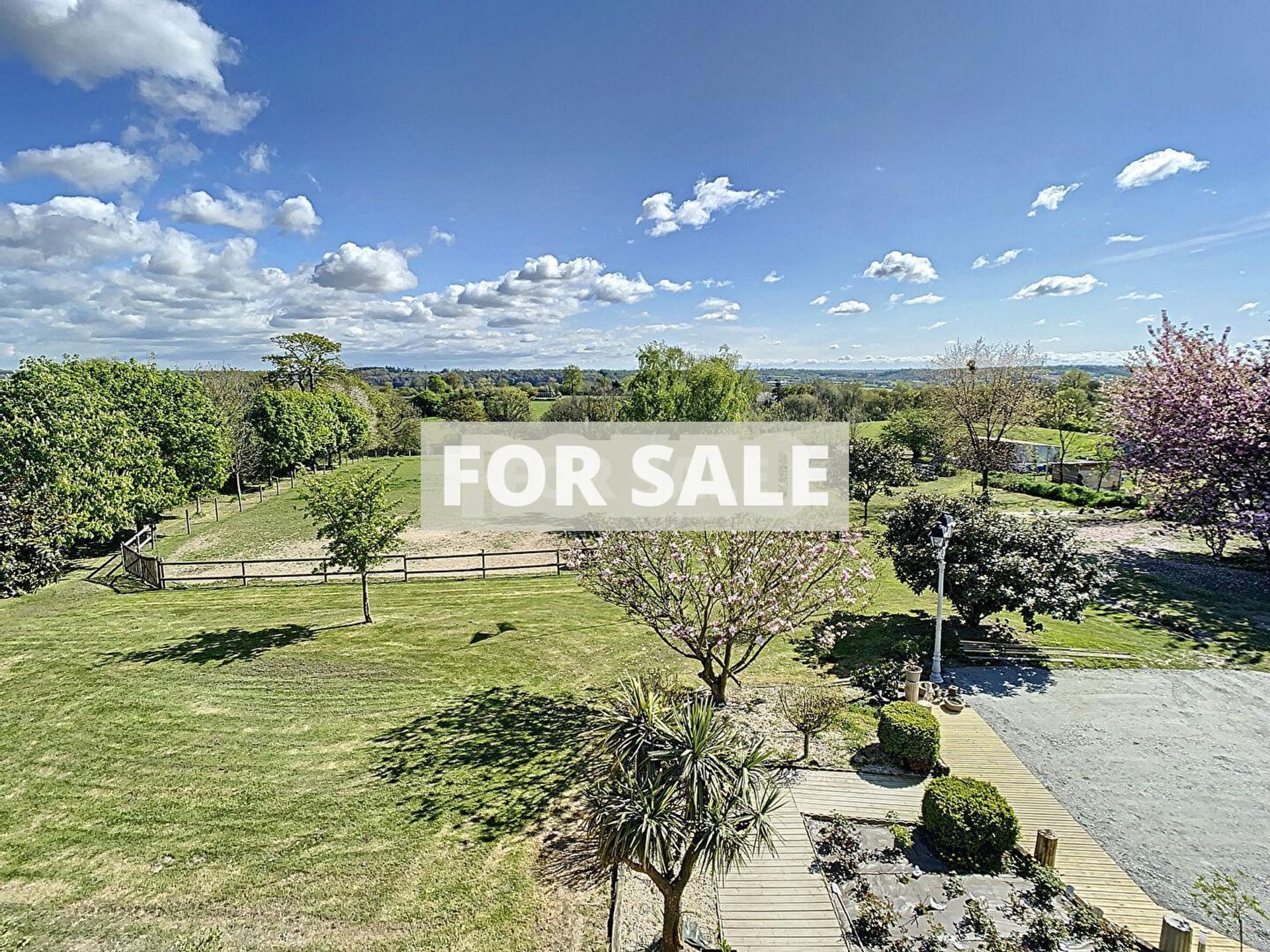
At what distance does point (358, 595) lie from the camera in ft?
64.2

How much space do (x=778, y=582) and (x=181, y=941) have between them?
9208mm

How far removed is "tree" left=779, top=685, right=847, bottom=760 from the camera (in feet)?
33.4

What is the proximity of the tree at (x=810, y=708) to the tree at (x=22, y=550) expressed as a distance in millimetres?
15936

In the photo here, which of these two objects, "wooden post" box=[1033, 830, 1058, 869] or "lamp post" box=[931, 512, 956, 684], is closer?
"wooden post" box=[1033, 830, 1058, 869]

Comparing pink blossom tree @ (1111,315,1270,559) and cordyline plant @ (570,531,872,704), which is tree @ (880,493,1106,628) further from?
pink blossom tree @ (1111,315,1270,559)

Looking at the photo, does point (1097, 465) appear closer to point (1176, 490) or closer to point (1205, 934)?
point (1176, 490)

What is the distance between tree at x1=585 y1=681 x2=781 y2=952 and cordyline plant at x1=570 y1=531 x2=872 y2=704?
3.44m

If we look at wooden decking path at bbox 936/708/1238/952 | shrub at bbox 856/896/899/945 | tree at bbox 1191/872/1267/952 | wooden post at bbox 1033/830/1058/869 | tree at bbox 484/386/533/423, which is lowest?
tree at bbox 1191/872/1267/952

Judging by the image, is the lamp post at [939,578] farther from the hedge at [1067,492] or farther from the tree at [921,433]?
the tree at [921,433]

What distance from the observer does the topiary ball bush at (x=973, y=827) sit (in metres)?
7.54

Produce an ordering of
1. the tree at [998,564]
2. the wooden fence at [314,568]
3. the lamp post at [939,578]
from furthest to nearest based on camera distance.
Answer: the wooden fence at [314,568]
the tree at [998,564]
the lamp post at [939,578]

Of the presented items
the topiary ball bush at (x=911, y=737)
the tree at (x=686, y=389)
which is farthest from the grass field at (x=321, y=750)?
the tree at (x=686, y=389)

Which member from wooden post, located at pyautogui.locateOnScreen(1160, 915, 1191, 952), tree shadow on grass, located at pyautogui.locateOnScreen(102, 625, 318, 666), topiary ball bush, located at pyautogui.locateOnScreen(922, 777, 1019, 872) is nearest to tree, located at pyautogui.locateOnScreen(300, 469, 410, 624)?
tree shadow on grass, located at pyautogui.locateOnScreen(102, 625, 318, 666)

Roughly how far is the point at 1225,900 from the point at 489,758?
10.2 metres
